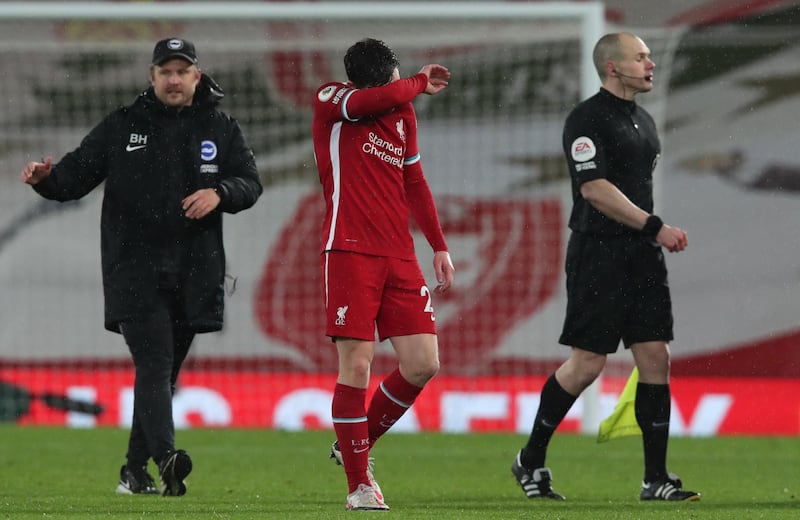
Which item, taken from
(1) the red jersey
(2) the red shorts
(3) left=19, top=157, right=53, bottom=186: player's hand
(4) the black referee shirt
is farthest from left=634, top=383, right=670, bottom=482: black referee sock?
(3) left=19, top=157, right=53, bottom=186: player's hand

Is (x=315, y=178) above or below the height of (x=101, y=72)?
below

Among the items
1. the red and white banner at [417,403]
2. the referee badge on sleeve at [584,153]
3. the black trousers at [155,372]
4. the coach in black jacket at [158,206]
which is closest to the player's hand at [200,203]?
the coach in black jacket at [158,206]

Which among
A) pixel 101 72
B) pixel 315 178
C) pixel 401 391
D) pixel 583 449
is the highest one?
pixel 101 72

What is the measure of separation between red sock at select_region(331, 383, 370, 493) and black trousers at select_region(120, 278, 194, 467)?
0.91m

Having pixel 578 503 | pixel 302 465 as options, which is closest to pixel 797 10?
pixel 302 465

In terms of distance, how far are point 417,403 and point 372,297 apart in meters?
6.03

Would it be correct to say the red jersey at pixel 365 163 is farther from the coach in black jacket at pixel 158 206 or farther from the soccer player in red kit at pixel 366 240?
the coach in black jacket at pixel 158 206

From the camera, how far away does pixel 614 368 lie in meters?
13.1

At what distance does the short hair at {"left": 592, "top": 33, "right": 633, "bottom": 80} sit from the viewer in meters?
6.99

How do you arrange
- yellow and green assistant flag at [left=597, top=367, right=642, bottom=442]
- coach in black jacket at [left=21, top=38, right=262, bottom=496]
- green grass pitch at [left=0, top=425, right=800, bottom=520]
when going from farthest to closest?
yellow and green assistant flag at [left=597, top=367, right=642, bottom=442]
coach in black jacket at [left=21, top=38, right=262, bottom=496]
green grass pitch at [left=0, top=425, right=800, bottom=520]

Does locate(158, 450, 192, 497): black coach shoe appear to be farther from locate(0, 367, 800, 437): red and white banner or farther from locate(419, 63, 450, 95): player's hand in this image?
locate(0, 367, 800, 437): red and white banner

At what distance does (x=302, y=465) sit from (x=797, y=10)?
8.80m

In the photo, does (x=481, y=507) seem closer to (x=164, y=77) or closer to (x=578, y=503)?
(x=578, y=503)

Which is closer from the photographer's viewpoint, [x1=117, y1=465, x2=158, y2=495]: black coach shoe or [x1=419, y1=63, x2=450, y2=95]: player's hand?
[x1=419, y1=63, x2=450, y2=95]: player's hand
